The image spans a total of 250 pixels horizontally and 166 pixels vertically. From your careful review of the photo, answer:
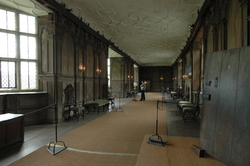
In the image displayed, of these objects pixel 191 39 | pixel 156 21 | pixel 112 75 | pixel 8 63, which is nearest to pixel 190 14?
pixel 156 21

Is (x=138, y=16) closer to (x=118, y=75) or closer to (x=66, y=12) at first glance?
(x=66, y=12)

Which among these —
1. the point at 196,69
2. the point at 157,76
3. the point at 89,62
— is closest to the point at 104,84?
the point at 89,62

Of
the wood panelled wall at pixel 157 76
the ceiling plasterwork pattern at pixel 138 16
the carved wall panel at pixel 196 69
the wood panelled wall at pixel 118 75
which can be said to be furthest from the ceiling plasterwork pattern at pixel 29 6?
the wood panelled wall at pixel 157 76

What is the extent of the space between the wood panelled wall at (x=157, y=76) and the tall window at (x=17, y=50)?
23.6 metres

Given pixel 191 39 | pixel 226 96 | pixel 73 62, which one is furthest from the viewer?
pixel 191 39

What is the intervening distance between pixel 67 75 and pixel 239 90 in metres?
6.07

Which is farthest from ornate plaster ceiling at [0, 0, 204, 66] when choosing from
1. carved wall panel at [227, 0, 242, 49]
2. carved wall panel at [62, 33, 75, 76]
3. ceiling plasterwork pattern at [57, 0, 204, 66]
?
carved wall panel at [227, 0, 242, 49]

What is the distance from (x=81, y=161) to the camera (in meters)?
2.97

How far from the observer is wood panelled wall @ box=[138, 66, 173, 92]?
2773cm

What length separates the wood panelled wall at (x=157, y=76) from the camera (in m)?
27.7

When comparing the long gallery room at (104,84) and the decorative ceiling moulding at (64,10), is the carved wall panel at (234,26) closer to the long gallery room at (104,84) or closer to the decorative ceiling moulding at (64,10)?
the long gallery room at (104,84)

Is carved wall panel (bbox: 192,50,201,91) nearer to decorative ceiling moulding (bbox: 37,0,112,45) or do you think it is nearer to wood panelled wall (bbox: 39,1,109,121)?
wood panelled wall (bbox: 39,1,109,121)

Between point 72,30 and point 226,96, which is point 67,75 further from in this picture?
point 226,96

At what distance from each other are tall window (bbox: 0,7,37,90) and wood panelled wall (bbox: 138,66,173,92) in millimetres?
23584
